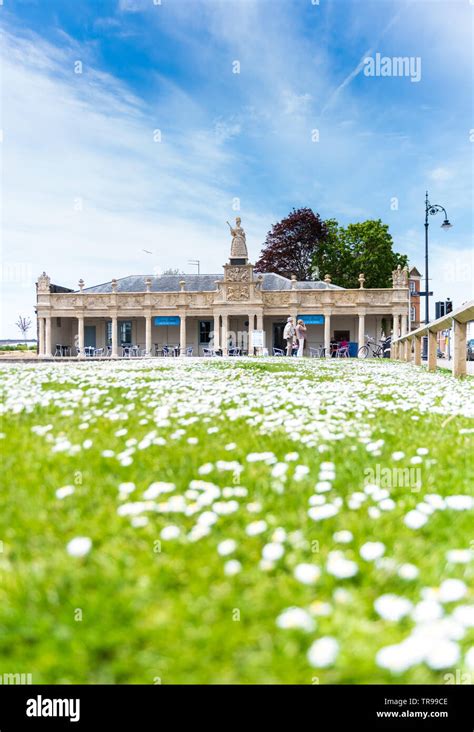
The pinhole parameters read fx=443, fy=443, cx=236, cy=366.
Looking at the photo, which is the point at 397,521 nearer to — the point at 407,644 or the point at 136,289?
the point at 407,644

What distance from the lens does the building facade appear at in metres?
45.7

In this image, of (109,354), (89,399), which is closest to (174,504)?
(89,399)

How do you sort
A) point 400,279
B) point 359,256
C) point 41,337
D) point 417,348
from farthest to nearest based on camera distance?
1. point 359,256
2. point 41,337
3. point 400,279
4. point 417,348

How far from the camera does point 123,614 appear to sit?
1675 millimetres

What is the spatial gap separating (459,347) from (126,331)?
143 ft

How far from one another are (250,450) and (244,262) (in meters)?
44.4

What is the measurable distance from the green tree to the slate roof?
5853 mm

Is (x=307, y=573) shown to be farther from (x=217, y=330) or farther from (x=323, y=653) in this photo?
(x=217, y=330)

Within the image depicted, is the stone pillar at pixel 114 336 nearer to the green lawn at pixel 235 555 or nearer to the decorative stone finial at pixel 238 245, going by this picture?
the decorative stone finial at pixel 238 245

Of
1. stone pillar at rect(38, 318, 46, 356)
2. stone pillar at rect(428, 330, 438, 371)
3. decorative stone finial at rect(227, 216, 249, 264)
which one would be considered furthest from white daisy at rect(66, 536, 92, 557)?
stone pillar at rect(38, 318, 46, 356)

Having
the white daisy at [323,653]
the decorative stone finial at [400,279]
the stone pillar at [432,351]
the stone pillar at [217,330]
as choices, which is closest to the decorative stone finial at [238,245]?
the stone pillar at [217,330]

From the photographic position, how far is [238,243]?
153 feet

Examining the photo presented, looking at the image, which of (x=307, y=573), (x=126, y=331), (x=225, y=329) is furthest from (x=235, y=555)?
(x=126, y=331)

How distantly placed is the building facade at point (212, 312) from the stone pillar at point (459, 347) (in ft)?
106
